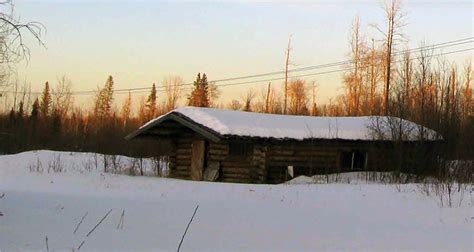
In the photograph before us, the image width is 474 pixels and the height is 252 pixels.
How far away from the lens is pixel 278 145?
24656 mm

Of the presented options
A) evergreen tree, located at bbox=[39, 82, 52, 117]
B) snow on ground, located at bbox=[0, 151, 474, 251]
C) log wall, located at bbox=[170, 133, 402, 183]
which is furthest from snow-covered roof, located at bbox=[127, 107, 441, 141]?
evergreen tree, located at bbox=[39, 82, 52, 117]

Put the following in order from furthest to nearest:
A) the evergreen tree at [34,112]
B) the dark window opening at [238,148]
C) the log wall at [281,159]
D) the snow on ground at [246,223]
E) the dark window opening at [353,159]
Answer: the evergreen tree at [34,112] → the dark window opening at [353,159] → the dark window opening at [238,148] → the log wall at [281,159] → the snow on ground at [246,223]

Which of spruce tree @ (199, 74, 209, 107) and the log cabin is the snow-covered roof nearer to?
the log cabin

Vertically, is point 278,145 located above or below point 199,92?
below

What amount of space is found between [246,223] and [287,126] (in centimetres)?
1663

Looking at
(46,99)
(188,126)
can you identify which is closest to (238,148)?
(188,126)

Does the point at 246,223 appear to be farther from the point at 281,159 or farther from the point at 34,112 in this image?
the point at 34,112

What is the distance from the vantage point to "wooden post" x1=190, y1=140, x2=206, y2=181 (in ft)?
82.0

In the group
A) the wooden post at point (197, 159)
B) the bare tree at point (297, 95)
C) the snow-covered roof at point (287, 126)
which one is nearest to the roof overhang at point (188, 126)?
the snow-covered roof at point (287, 126)

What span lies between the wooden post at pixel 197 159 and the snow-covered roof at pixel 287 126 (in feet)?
4.44

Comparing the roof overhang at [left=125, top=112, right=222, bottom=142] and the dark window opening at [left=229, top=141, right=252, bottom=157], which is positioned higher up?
the roof overhang at [left=125, top=112, right=222, bottom=142]

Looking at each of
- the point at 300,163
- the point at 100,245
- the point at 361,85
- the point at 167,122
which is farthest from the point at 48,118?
the point at 100,245

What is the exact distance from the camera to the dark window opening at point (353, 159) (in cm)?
2586

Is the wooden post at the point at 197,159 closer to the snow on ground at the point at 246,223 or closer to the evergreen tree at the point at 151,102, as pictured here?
the snow on ground at the point at 246,223
